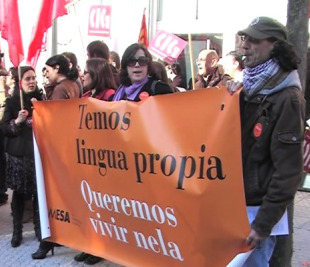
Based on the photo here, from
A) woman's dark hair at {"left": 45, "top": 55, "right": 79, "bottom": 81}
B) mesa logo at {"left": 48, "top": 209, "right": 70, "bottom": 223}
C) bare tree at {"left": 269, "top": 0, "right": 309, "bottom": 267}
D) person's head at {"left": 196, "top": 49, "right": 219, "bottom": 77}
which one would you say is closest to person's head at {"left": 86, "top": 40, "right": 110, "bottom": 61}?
woman's dark hair at {"left": 45, "top": 55, "right": 79, "bottom": 81}

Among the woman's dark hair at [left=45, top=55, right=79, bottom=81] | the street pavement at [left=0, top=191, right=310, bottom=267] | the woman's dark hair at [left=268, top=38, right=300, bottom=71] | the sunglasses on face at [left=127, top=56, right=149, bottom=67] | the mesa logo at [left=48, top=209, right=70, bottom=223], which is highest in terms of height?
the woman's dark hair at [left=268, top=38, right=300, bottom=71]

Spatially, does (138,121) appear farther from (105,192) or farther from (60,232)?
(60,232)

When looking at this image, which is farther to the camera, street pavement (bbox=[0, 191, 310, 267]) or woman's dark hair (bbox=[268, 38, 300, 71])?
street pavement (bbox=[0, 191, 310, 267])

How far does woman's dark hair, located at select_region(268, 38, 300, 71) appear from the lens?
8.22ft

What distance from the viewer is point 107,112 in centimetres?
331

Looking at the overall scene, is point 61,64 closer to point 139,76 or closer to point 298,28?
point 139,76

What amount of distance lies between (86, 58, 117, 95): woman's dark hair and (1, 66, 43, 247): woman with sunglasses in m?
0.66

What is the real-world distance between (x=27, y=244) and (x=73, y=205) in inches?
58.8

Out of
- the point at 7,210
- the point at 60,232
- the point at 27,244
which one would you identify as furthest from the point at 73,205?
the point at 7,210

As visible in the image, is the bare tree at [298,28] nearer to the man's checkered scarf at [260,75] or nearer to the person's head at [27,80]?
the man's checkered scarf at [260,75]

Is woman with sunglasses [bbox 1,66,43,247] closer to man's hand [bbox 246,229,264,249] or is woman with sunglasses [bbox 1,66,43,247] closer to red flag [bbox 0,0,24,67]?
red flag [bbox 0,0,24,67]

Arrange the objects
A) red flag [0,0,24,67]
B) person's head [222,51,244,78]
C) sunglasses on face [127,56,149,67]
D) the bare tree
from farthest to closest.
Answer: person's head [222,51,244,78]
red flag [0,0,24,67]
sunglasses on face [127,56,149,67]
the bare tree

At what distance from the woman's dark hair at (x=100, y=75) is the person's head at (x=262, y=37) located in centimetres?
208

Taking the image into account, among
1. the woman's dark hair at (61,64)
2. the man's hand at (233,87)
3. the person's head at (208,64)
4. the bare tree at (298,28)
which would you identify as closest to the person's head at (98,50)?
the woman's dark hair at (61,64)
